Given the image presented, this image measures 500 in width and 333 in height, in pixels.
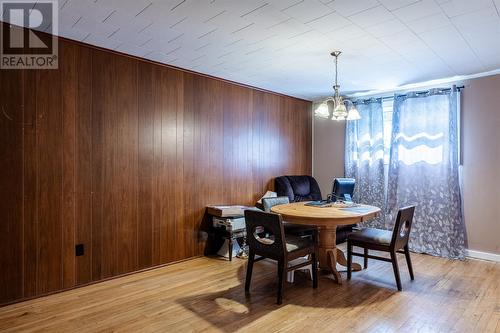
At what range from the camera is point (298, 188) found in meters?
4.89

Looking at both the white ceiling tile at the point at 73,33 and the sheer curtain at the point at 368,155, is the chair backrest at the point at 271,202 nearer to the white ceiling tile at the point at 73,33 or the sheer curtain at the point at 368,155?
the sheer curtain at the point at 368,155

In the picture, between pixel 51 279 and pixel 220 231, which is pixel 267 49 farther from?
pixel 51 279


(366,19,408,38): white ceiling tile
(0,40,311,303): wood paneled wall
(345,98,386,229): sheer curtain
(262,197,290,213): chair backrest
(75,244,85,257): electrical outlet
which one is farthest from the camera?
(345,98,386,229): sheer curtain

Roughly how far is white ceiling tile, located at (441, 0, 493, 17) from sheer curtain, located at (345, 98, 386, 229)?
8.03 feet

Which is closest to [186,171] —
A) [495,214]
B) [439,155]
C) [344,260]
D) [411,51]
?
[344,260]

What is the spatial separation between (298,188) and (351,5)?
10.2 ft

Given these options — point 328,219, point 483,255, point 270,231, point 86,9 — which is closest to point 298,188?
point 328,219

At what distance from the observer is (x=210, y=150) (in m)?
4.00

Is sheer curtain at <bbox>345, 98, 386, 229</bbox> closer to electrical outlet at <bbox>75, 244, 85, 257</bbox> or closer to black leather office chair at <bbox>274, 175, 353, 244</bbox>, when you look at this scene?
black leather office chair at <bbox>274, 175, 353, 244</bbox>

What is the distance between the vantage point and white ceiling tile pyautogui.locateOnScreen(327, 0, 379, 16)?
2.14m

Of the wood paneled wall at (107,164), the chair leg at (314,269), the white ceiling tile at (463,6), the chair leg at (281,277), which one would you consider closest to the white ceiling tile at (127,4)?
the wood paneled wall at (107,164)

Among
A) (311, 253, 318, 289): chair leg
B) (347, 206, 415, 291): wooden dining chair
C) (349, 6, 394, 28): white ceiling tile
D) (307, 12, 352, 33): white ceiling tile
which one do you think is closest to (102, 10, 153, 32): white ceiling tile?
(307, 12, 352, 33): white ceiling tile

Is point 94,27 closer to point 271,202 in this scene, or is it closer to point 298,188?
point 271,202

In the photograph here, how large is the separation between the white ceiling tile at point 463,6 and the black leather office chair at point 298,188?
3.01 meters
